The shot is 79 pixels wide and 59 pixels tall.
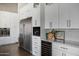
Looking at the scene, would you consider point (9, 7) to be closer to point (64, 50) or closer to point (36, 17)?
point (36, 17)

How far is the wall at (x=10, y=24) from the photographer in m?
2.50

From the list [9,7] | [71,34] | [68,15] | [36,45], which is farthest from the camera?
[71,34]

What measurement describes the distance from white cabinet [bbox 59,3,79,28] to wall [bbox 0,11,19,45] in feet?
3.14

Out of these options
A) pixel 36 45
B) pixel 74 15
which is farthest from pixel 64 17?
pixel 36 45

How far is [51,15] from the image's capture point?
2686 millimetres

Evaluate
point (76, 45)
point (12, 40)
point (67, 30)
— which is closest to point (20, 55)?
point (12, 40)

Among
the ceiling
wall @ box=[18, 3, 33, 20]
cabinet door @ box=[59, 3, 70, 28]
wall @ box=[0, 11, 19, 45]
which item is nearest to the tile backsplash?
cabinet door @ box=[59, 3, 70, 28]

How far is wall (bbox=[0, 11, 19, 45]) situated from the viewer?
8.20ft

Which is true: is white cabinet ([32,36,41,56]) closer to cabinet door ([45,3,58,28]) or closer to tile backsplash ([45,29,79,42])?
cabinet door ([45,3,58,28])

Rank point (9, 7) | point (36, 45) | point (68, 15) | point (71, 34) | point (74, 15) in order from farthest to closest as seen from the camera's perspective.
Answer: point (71, 34), point (68, 15), point (74, 15), point (36, 45), point (9, 7)

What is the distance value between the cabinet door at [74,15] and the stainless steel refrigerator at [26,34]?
889mm

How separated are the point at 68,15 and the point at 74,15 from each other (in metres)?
0.17

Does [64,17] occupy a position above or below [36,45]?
above

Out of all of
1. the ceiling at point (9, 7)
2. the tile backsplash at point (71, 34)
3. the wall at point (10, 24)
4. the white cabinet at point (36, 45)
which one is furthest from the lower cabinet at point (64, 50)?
the ceiling at point (9, 7)
